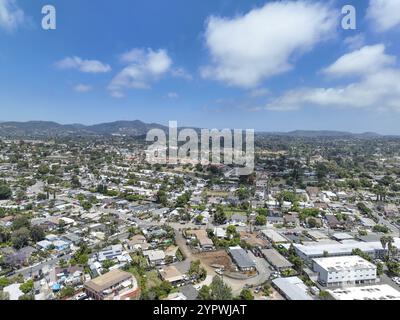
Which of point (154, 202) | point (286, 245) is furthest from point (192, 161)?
point (286, 245)

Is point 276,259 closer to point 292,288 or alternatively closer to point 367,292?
point 292,288

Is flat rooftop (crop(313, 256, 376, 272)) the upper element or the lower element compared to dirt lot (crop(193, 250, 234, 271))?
upper

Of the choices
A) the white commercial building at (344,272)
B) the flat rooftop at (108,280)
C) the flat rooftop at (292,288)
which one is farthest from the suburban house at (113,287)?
the white commercial building at (344,272)

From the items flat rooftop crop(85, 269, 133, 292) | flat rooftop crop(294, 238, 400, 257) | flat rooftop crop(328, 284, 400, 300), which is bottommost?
flat rooftop crop(328, 284, 400, 300)

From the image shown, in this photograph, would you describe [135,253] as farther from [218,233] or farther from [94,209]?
[94,209]

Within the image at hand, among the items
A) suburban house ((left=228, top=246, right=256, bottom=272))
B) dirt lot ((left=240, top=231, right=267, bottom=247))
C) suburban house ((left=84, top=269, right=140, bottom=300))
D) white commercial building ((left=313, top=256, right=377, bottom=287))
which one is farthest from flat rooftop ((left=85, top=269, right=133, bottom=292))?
white commercial building ((left=313, top=256, right=377, bottom=287))

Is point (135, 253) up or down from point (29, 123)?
down

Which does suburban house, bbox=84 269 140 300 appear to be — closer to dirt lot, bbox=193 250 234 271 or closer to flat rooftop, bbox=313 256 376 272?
dirt lot, bbox=193 250 234 271
